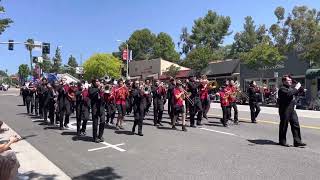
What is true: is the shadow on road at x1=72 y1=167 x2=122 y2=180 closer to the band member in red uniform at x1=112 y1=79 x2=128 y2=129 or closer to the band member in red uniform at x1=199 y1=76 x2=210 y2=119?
the band member in red uniform at x1=112 y1=79 x2=128 y2=129

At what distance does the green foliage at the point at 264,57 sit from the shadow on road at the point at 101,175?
36.1 meters

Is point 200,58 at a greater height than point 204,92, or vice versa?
point 200,58

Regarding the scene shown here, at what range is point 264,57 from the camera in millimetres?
44000

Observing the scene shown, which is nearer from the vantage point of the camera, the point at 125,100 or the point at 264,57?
the point at 125,100

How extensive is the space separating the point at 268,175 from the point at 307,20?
5645 cm

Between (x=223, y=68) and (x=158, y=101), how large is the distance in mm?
38553

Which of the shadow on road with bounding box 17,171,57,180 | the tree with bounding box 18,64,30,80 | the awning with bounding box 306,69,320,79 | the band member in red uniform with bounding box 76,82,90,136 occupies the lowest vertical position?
the shadow on road with bounding box 17,171,57,180

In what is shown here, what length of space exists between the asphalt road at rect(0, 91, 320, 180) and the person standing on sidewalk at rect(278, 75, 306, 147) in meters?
0.35

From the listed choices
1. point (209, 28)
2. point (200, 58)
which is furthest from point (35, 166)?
point (209, 28)

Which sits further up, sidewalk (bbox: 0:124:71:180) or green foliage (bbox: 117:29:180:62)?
green foliage (bbox: 117:29:180:62)

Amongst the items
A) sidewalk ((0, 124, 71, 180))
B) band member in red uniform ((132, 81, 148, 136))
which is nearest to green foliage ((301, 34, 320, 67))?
band member in red uniform ((132, 81, 148, 136))

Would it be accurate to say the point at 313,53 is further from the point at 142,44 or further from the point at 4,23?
the point at 142,44

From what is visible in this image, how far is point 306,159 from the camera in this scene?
10.1 m

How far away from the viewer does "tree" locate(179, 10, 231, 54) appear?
82.1m
